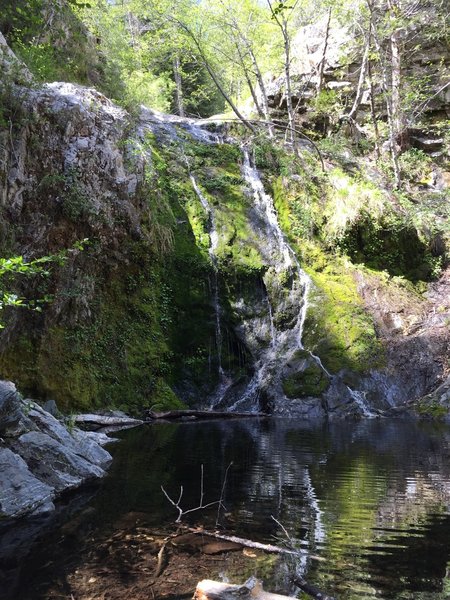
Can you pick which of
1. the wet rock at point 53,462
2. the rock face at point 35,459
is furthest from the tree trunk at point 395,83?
the wet rock at point 53,462

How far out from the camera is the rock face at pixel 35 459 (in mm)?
5586

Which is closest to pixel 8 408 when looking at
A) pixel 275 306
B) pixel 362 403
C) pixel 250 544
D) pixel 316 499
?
pixel 250 544

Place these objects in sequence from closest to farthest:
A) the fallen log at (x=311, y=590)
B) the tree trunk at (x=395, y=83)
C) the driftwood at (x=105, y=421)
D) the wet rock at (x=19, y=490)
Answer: the fallen log at (x=311, y=590) → the wet rock at (x=19, y=490) → the driftwood at (x=105, y=421) → the tree trunk at (x=395, y=83)

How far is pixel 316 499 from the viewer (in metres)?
5.82

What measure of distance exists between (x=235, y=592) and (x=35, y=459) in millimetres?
4576

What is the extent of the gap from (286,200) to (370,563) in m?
16.8

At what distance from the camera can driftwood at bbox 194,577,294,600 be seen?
2594 mm

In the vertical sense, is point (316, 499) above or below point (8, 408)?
below

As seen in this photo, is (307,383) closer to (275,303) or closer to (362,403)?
(362,403)

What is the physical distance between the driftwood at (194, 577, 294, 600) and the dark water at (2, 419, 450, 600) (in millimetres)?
930

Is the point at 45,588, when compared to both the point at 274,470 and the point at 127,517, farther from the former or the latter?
the point at 274,470

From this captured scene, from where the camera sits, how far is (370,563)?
3939 millimetres

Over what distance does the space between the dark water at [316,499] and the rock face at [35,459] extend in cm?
50

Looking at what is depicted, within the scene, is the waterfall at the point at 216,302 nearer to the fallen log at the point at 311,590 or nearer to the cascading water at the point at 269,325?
the cascading water at the point at 269,325
